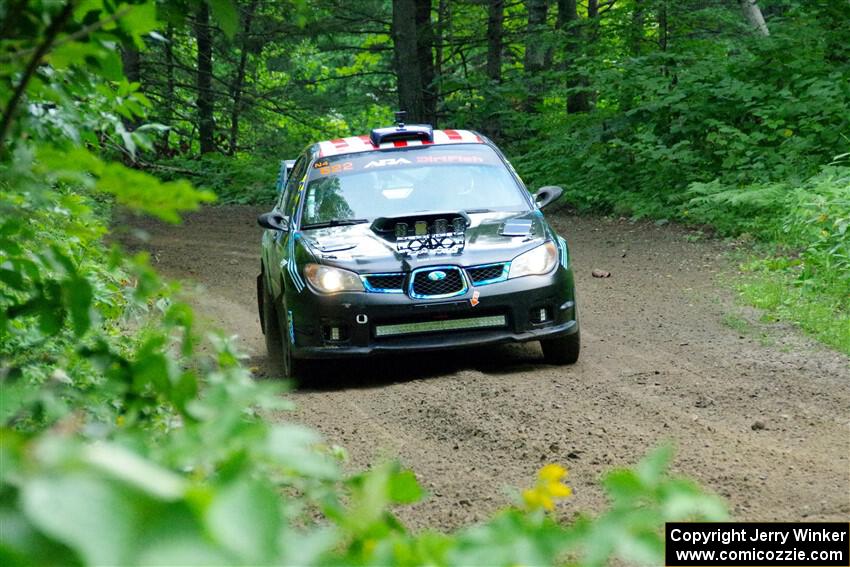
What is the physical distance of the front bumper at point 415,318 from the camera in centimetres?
830

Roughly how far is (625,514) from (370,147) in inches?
353

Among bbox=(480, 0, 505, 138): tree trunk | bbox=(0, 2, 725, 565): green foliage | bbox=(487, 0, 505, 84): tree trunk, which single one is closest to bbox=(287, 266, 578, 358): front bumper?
bbox=(0, 2, 725, 565): green foliage

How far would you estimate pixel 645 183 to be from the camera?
18.8m

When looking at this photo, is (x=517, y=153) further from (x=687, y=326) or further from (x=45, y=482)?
(x=45, y=482)

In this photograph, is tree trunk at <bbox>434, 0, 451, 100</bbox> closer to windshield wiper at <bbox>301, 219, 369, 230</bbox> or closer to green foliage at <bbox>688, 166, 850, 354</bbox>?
green foliage at <bbox>688, 166, 850, 354</bbox>

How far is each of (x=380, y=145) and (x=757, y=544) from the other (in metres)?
6.85

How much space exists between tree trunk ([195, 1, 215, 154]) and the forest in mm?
97

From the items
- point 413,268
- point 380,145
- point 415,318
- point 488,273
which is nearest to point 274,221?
point 380,145

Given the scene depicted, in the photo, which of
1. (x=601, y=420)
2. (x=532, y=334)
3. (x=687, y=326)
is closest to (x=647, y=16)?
(x=687, y=326)

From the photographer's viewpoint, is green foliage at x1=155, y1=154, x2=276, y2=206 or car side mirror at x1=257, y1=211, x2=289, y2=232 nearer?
car side mirror at x1=257, y1=211, x2=289, y2=232

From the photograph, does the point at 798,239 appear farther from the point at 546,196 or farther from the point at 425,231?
the point at 425,231

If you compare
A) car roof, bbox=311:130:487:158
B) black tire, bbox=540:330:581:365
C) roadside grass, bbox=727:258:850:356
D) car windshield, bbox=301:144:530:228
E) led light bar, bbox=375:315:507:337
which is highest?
car roof, bbox=311:130:487:158

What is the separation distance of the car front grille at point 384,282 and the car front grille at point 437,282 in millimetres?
97

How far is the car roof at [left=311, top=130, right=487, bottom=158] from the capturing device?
33.1 ft
